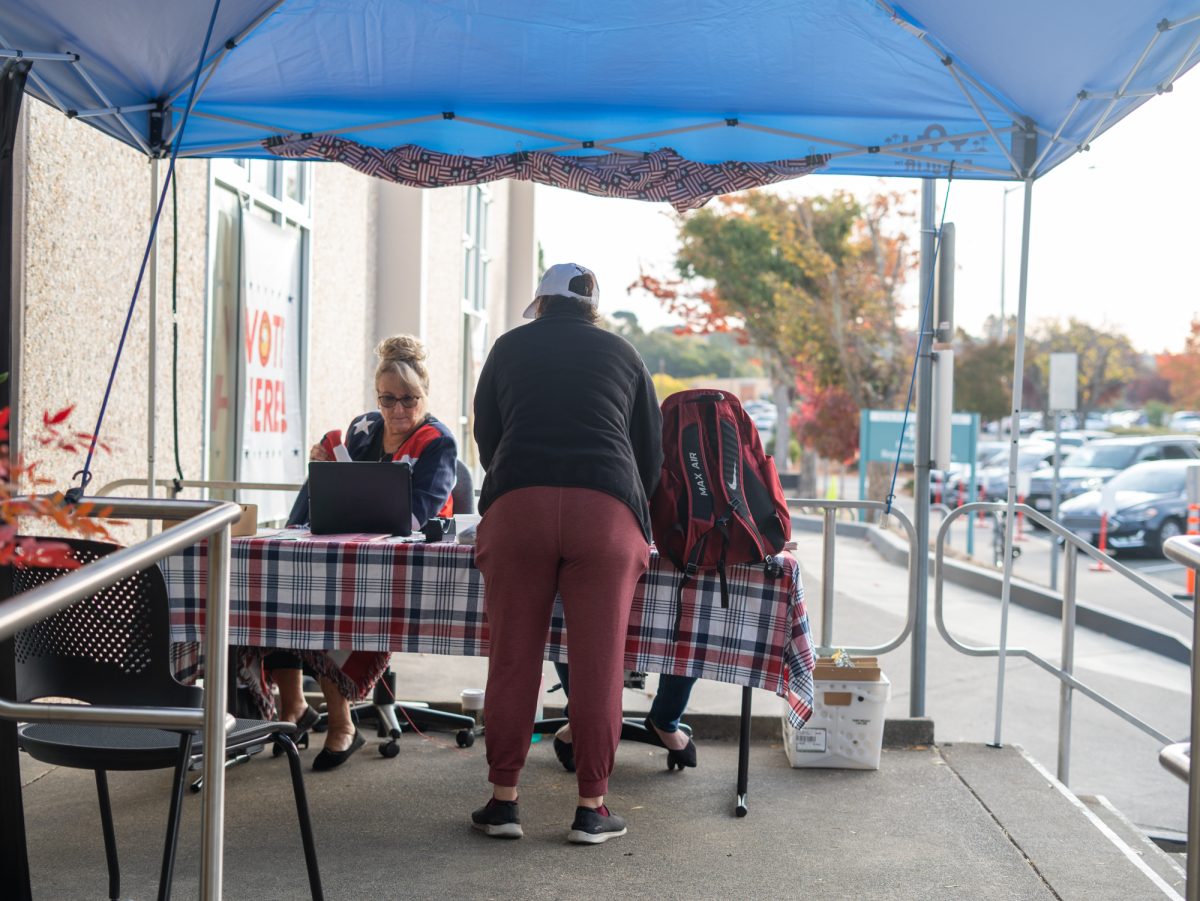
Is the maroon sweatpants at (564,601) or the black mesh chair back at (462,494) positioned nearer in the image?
the maroon sweatpants at (564,601)

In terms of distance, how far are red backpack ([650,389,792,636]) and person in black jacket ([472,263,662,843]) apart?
0.18 m

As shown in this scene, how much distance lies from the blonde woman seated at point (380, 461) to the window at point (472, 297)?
35.5 ft

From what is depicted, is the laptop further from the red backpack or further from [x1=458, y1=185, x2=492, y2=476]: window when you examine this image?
[x1=458, y1=185, x2=492, y2=476]: window

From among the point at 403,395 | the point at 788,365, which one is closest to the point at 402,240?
the point at 403,395

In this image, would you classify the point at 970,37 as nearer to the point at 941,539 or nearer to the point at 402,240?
the point at 941,539

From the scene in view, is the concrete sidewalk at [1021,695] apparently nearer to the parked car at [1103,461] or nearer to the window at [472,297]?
the window at [472,297]

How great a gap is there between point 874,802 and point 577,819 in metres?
1.19

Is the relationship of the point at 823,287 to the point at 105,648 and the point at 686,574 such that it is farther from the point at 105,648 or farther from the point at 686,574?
A: the point at 105,648

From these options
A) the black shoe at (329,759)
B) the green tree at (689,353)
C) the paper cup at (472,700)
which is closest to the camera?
the black shoe at (329,759)

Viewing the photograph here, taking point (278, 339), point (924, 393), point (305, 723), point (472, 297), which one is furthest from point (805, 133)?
point (472, 297)

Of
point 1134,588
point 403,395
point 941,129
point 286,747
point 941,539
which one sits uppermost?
point 941,129


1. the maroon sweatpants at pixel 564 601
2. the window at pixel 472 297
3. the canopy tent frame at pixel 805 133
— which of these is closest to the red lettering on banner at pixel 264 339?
the canopy tent frame at pixel 805 133

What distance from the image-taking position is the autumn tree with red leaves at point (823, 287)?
949 inches

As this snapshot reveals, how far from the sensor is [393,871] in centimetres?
374
